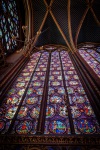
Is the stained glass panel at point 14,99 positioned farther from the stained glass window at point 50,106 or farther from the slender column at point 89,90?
the slender column at point 89,90

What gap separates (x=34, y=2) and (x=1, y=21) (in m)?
4.19

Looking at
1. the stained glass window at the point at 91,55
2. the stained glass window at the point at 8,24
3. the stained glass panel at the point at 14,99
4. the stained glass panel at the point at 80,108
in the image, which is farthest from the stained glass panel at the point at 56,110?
the stained glass window at the point at 8,24

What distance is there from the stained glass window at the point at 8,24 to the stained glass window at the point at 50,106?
2.47 m

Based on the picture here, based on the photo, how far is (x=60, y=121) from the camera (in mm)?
3957

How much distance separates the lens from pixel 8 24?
855 centimetres

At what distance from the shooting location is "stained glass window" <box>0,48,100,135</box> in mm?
3746

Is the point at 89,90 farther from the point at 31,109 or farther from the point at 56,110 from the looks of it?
the point at 31,109

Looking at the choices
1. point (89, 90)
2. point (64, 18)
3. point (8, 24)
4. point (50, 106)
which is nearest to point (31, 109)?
point (50, 106)

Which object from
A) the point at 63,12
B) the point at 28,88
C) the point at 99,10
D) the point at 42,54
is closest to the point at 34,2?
the point at 63,12

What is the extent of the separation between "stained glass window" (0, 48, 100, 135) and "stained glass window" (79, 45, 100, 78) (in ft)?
4.12

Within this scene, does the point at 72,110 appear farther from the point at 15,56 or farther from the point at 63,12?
the point at 63,12

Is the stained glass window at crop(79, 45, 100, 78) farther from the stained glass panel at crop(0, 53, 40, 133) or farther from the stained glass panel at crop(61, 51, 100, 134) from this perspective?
the stained glass panel at crop(0, 53, 40, 133)

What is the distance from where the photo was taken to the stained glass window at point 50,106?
12.3ft

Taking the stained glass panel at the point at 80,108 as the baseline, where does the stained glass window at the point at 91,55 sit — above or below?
above
